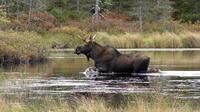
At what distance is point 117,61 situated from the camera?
101 ft

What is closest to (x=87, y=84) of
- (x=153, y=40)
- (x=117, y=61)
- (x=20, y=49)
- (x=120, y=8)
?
(x=117, y=61)

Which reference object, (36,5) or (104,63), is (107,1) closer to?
(36,5)

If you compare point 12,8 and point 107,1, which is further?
point 107,1

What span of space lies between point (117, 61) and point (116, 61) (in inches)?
2.5

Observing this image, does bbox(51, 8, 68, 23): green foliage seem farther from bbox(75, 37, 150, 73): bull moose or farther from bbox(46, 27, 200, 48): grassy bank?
bbox(75, 37, 150, 73): bull moose

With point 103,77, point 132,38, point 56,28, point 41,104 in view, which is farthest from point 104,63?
point 56,28

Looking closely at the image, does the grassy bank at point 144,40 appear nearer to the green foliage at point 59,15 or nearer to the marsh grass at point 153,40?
the marsh grass at point 153,40

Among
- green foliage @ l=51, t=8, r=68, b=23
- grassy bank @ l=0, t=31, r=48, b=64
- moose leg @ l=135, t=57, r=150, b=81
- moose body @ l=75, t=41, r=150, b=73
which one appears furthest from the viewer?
green foliage @ l=51, t=8, r=68, b=23

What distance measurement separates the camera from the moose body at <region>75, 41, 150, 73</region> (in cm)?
3033

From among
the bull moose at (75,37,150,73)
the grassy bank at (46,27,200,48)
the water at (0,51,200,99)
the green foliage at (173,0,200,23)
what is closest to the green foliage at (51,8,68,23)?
the grassy bank at (46,27,200,48)

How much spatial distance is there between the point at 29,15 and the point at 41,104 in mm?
51346

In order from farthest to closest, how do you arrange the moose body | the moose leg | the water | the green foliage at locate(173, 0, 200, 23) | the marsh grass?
the green foliage at locate(173, 0, 200, 23) < the marsh grass < the moose body < the moose leg < the water

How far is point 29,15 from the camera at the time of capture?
226 ft

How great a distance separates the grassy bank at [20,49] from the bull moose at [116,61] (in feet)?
21.0
